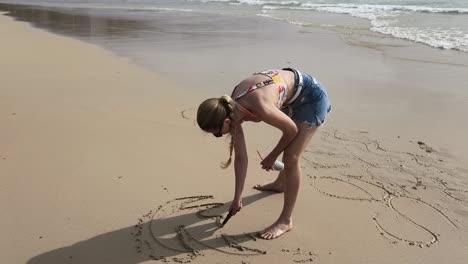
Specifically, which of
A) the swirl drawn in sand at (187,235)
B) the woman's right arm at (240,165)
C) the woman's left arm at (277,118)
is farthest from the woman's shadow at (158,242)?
the woman's left arm at (277,118)

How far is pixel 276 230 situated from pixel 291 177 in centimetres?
38

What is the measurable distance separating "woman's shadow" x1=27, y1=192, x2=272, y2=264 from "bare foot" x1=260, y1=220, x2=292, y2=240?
0.09m

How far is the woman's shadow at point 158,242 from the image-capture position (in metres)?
2.95

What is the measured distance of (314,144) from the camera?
15.8 ft

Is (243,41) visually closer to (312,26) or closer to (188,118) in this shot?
(312,26)

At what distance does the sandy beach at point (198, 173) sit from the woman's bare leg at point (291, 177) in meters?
0.07

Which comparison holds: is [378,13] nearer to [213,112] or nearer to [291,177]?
[291,177]

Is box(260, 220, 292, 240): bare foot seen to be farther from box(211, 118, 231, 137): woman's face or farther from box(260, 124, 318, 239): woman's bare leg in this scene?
box(211, 118, 231, 137): woman's face

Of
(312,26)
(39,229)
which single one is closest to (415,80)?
(39,229)

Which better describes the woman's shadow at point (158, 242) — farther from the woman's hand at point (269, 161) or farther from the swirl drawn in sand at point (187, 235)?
the woman's hand at point (269, 161)

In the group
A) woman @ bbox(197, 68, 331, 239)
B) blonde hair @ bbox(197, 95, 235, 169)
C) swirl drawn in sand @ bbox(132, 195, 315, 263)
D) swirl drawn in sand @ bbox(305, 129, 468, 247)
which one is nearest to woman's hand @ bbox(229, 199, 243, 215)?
woman @ bbox(197, 68, 331, 239)

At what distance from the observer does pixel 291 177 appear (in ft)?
10.8

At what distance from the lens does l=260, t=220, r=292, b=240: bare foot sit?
3.24m

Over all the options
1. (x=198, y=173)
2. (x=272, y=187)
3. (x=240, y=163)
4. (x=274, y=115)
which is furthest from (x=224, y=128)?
(x=198, y=173)
